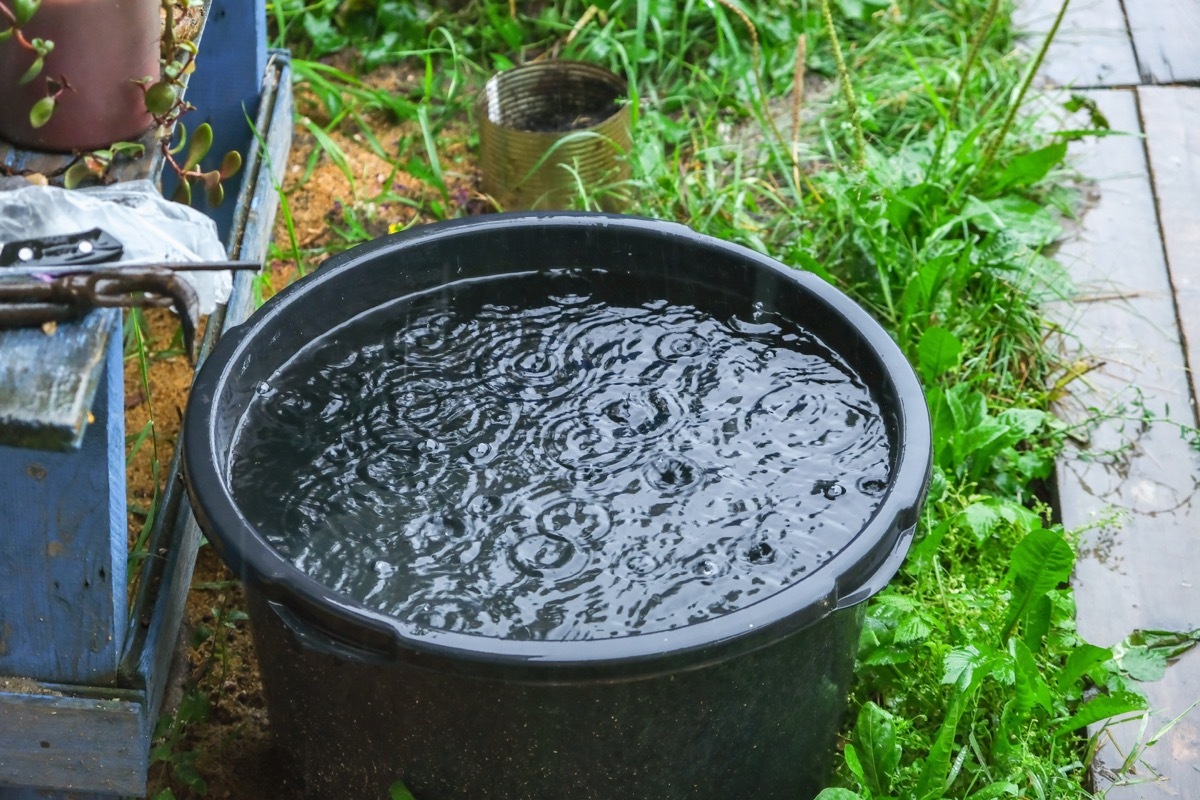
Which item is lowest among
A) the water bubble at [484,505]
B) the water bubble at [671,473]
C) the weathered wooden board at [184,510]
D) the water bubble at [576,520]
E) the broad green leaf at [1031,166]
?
the weathered wooden board at [184,510]

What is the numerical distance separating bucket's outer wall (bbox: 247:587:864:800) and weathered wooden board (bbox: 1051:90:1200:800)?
26.7 inches

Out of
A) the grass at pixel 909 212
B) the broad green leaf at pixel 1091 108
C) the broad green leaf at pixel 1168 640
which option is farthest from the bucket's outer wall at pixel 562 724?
the broad green leaf at pixel 1091 108

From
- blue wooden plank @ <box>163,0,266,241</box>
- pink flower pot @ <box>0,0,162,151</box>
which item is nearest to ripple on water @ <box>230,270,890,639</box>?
pink flower pot @ <box>0,0,162,151</box>

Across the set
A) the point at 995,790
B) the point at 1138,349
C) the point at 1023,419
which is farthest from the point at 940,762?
the point at 1138,349

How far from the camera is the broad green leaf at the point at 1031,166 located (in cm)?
307

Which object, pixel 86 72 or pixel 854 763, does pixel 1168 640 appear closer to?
pixel 854 763

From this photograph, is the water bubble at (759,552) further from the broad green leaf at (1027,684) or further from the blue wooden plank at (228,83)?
the blue wooden plank at (228,83)

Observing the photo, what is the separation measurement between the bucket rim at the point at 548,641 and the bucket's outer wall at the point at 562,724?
0.15 feet

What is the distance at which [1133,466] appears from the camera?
2.58 meters

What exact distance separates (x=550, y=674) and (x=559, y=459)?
0.49 m

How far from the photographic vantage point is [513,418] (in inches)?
76.8

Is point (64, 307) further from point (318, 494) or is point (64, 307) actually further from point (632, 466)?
point (632, 466)

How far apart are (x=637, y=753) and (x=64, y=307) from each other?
2.81 feet

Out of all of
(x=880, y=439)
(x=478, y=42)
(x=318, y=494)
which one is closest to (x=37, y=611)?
(x=318, y=494)
